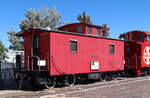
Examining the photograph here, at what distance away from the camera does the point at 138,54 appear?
17.2m

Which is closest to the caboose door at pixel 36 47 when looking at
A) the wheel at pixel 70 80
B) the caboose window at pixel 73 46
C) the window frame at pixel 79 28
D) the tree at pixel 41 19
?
the caboose window at pixel 73 46

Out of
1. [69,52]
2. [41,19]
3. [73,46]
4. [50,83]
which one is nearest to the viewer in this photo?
[50,83]

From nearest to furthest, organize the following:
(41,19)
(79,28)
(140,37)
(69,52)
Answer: (69,52) → (79,28) → (140,37) → (41,19)

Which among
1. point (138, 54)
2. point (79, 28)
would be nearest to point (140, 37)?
point (138, 54)

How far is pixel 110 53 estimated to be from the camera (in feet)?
47.2

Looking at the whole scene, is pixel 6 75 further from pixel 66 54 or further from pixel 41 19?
pixel 41 19

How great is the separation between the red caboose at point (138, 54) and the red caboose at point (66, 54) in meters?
3.62

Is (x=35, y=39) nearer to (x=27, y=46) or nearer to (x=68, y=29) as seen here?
(x=27, y=46)

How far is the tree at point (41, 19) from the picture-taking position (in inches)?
1341

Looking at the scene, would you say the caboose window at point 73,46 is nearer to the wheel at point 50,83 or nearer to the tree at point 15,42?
the wheel at point 50,83

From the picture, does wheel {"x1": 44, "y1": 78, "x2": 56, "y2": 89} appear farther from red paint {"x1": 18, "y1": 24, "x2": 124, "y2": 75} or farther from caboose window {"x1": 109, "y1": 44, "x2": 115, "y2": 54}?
caboose window {"x1": 109, "y1": 44, "x2": 115, "y2": 54}

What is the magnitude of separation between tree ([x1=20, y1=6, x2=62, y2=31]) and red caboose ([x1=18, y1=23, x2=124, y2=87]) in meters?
21.4

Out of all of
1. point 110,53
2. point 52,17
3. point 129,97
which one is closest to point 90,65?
point 110,53

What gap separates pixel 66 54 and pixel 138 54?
8904mm
